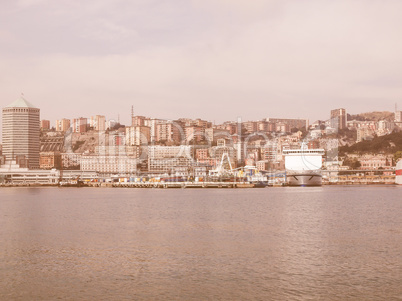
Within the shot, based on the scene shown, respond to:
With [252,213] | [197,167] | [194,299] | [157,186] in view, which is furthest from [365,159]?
[194,299]

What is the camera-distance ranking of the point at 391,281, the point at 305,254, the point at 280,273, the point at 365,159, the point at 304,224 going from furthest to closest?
the point at 365,159 → the point at 304,224 → the point at 305,254 → the point at 280,273 → the point at 391,281

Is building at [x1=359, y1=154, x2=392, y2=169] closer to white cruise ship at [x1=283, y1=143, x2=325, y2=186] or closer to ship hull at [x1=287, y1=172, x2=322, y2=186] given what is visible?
white cruise ship at [x1=283, y1=143, x2=325, y2=186]

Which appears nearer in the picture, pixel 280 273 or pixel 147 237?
pixel 280 273

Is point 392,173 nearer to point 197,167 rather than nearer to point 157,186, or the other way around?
point 197,167

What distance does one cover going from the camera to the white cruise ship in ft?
401

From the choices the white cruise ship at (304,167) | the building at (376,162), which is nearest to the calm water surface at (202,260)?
the white cruise ship at (304,167)

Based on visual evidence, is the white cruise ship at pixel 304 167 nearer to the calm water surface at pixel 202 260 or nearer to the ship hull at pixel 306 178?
the ship hull at pixel 306 178

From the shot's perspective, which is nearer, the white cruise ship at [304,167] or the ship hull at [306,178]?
the ship hull at [306,178]

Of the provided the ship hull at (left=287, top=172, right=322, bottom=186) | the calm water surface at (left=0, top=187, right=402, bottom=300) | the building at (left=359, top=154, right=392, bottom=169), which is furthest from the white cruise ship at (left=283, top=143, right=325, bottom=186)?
the calm water surface at (left=0, top=187, right=402, bottom=300)

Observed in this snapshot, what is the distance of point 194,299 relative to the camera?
17250 mm

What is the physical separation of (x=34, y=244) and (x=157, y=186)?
354 ft

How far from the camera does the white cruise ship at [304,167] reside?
12212 cm

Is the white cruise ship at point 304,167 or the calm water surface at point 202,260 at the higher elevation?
the white cruise ship at point 304,167

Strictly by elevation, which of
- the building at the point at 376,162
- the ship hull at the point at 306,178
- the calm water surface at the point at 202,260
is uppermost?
the building at the point at 376,162
